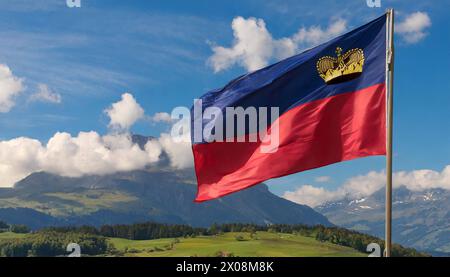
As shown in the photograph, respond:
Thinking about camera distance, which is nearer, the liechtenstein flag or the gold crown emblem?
the liechtenstein flag

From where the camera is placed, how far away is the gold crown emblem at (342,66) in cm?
2283

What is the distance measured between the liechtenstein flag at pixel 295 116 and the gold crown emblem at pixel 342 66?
0.04 m

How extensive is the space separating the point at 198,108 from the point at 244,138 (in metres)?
2.14

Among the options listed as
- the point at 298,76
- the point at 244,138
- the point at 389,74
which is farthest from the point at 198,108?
the point at 389,74

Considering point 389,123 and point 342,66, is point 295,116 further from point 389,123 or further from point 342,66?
point 389,123

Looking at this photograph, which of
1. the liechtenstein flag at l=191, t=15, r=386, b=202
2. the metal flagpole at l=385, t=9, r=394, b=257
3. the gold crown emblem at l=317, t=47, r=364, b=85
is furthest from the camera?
the gold crown emblem at l=317, t=47, r=364, b=85

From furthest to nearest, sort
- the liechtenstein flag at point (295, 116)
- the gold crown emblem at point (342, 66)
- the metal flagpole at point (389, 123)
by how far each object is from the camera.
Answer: the gold crown emblem at point (342, 66) < the liechtenstein flag at point (295, 116) < the metal flagpole at point (389, 123)

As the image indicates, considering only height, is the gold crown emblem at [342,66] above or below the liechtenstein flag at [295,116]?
above

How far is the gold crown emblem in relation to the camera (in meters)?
22.8

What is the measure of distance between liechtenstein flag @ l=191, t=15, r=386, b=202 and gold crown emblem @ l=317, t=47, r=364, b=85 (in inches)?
A: 1.4

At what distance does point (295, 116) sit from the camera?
23.3 meters
